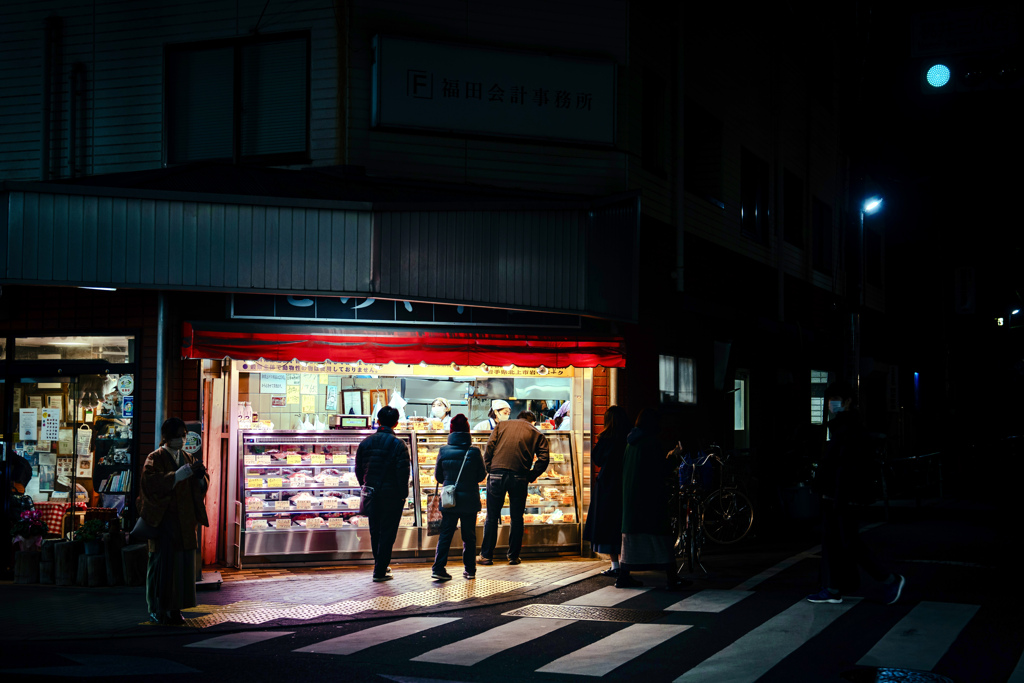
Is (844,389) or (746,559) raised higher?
(844,389)

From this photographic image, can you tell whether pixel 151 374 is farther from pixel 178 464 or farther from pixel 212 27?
pixel 212 27

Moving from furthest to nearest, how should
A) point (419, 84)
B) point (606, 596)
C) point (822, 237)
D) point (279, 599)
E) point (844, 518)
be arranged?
1. point (822, 237)
2. point (419, 84)
3. point (606, 596)
4. point (279, 599)
5. point (844, 518)

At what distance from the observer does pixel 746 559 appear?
41.7 ft

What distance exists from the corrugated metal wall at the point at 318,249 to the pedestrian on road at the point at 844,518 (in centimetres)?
A: 386

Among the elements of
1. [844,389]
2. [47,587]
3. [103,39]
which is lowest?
[47,587]

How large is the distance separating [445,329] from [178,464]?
4259 millimetres

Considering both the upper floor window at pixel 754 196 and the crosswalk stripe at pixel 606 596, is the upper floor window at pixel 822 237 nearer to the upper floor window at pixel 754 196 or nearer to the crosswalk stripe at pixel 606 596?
the upper floor window at pixel 754 196

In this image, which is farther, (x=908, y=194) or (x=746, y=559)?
(x=908, y=194)

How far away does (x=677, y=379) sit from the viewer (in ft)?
51.9

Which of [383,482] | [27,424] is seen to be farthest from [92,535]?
[383,482]

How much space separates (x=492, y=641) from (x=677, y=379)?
28.2 feet

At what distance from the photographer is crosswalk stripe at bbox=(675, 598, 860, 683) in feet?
22.2

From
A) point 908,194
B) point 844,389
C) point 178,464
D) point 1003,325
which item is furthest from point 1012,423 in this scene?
point 178,464

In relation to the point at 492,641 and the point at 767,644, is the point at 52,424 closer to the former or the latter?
the point at 492,641
